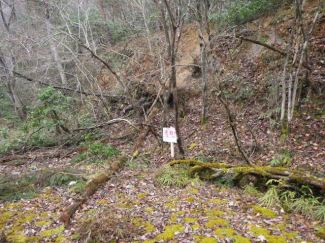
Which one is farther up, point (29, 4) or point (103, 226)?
point (29, 4)

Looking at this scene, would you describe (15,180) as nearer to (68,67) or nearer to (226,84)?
(226,84)

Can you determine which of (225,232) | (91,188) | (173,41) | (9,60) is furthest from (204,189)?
(9,60)

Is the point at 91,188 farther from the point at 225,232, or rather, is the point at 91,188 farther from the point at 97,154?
the point at 225,232

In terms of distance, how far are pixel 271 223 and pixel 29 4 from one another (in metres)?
19.0

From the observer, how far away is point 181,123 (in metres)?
10.3

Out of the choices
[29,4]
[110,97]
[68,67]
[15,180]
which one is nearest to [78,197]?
[15,180]

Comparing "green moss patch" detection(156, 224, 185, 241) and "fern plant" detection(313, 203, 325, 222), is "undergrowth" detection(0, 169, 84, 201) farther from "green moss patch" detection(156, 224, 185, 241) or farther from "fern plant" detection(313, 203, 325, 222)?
"fern plant" detection(313, 203, 325, 222)

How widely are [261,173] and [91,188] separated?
160 inches

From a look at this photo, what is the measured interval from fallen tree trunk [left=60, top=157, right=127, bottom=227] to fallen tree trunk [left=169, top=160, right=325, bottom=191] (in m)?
1.81

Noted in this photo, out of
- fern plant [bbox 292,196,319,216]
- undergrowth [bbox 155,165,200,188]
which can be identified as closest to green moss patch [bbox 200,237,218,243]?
fern plant [bbox 292,196,319,216]

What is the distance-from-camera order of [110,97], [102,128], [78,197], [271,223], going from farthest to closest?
[110,97] < [102,128] < [78,197] < [271,223]

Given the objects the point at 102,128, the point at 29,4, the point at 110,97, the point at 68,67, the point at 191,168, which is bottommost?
the point at 191,168

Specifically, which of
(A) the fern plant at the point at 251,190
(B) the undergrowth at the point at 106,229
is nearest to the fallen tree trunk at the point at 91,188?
(B) the undergrowth at the point at 106,229

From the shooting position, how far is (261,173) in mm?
5473
